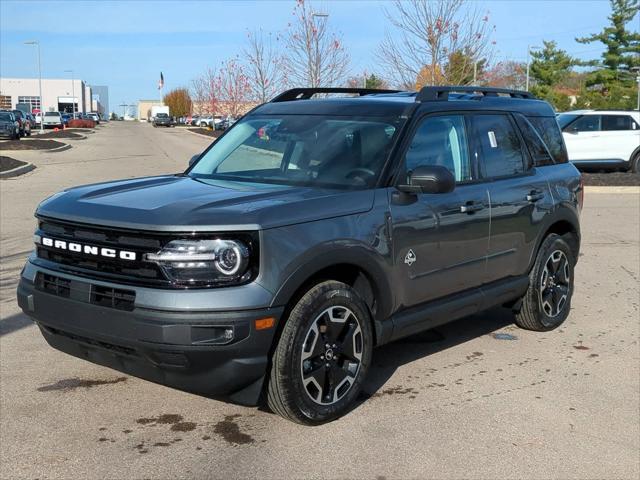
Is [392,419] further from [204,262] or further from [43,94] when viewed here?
[43,94]

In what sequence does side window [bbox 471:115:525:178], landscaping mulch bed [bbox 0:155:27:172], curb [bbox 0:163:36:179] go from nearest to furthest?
side window [bbox 471:115:525:178], curb [bbox 0:163:36:179], landscaping mulch bed [bbox 0:155:27:172]

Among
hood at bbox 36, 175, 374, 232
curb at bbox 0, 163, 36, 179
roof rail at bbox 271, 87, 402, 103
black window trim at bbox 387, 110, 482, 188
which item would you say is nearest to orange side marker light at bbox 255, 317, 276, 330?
hood at bbox 36, 175, 374, 232

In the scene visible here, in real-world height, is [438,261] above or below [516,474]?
above

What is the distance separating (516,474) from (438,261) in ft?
5.17

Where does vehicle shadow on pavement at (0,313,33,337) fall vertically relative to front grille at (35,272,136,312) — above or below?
below

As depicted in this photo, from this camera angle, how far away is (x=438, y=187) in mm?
4461

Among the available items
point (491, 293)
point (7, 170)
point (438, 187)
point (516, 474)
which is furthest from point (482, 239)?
point (7, 170)

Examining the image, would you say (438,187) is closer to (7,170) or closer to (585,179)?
(585,179)

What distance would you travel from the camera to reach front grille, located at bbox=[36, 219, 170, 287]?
3765mm

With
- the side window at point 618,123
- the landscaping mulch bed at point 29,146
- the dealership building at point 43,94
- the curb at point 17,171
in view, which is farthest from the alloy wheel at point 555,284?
the dealership building at point 43,94

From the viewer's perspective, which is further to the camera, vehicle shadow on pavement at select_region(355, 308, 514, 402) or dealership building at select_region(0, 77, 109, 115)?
dealership building at select_region(0, 77, 109, 115)

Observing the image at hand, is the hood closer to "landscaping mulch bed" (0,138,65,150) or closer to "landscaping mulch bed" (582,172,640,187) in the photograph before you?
"landscaping mulch bed" (582,172,640,187)

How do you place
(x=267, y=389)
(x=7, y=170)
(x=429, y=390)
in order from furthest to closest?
(x=7, y=170), (x=429, y=390), (x=267, y=389)

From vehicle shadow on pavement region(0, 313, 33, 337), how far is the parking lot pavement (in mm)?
16
